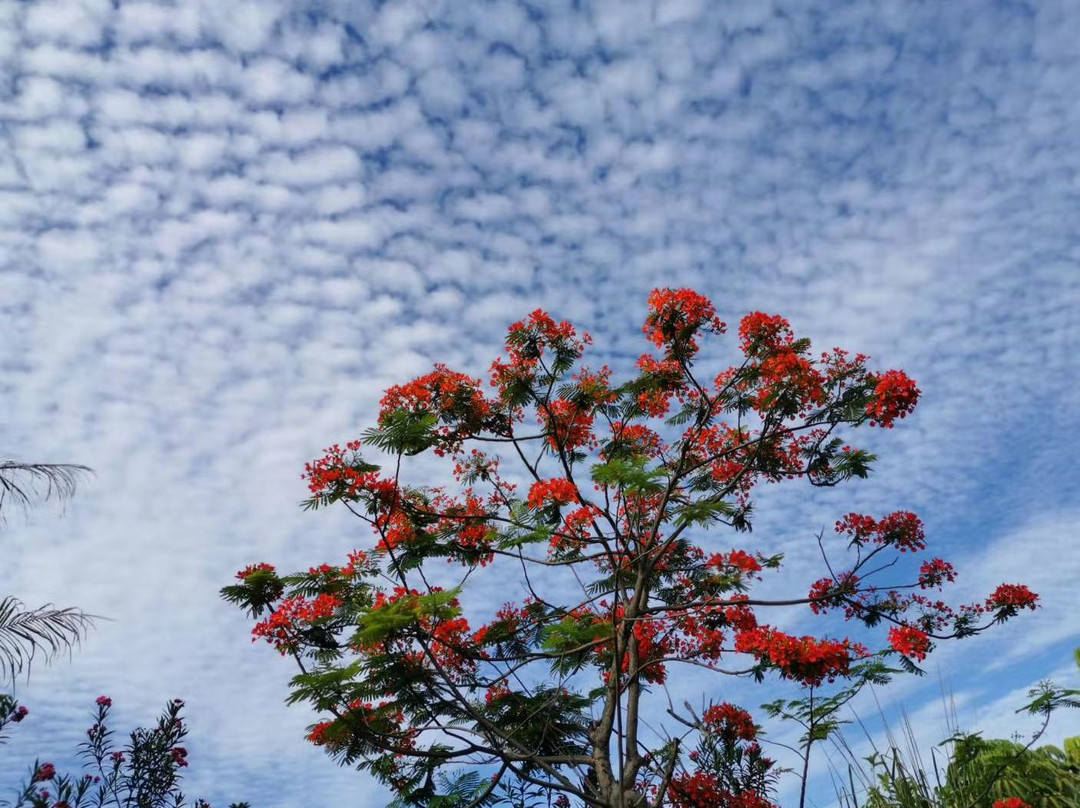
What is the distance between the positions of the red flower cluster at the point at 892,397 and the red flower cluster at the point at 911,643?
2.11m

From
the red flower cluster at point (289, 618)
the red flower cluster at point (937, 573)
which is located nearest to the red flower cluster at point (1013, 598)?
the red flower cluster at point (937, 573)

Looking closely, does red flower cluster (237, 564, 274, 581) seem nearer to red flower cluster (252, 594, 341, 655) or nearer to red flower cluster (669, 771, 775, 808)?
red flower cluster (252, 594, 341, 655)

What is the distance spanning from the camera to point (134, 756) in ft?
28.3

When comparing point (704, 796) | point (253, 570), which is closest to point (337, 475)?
point (253, 570)

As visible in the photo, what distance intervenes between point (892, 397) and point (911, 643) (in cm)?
250

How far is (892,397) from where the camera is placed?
8.27 metres

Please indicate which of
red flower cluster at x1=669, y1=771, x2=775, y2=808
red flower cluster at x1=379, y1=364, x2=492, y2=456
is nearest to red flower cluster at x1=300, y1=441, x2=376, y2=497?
red flower cluster at x1=379, y1=364, x2=492, y2=456

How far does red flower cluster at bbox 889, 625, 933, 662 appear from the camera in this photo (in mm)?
8125

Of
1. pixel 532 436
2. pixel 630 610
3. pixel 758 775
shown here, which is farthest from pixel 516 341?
pixel 758 775

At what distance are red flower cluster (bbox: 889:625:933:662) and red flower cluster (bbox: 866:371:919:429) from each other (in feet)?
6.94

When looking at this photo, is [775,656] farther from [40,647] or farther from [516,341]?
[40,647]

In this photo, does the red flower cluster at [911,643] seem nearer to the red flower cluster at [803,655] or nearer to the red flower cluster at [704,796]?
the red flower cluster at [803,655]

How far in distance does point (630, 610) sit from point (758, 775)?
2.67m

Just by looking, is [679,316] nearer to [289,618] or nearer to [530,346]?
[530,346]
